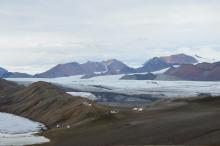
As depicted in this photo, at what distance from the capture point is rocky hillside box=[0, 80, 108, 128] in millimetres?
61513

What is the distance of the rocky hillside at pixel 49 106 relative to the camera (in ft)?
202

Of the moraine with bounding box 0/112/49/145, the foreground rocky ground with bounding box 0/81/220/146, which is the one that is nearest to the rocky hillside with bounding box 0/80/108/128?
the foreground rocky ground with bounding box 0/81/220/146

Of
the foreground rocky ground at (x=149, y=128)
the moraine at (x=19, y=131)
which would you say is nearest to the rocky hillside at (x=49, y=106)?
the foreground rocky ground at (x=149, y=128)

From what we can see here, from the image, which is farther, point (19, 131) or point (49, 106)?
point (49, 106)

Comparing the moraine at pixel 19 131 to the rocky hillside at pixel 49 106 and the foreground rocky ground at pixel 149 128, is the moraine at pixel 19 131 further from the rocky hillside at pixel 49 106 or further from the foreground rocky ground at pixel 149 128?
the rocky hillside at pixel 49 106

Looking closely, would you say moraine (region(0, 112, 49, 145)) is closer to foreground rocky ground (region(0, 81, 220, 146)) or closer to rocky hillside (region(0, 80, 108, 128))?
foreground rocky ground (region(0, 81, 220, 146))

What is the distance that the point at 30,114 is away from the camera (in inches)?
3383

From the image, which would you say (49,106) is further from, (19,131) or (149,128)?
(149,128)

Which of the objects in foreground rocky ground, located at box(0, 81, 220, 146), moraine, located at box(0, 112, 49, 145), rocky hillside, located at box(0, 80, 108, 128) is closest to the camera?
foreground rocky ground, located at box(0, 81, 220, 146)

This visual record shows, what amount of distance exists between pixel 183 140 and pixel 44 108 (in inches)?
2057

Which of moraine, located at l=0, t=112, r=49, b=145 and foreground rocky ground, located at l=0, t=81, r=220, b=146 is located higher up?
foreground rocky ground, located at l=0, t=81, r=220, b=146

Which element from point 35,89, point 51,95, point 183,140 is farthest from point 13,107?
point 183,140

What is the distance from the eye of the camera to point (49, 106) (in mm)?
83500

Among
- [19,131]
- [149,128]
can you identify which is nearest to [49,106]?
[19,131]
